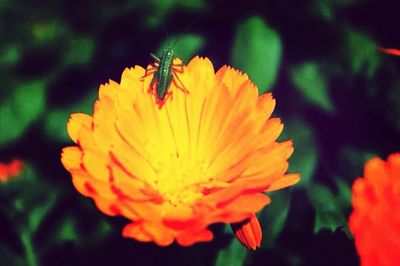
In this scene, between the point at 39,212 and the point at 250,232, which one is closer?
the point at 250,232

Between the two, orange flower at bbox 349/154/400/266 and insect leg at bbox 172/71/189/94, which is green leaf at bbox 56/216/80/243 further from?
orange flower at bbox 349/154/400/266

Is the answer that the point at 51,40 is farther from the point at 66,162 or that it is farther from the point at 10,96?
the point at 66,162

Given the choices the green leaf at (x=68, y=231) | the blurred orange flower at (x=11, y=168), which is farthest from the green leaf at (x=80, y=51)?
the green leaf at (x=68, y=231)

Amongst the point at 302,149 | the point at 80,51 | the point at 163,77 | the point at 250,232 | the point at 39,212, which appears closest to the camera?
the point at 250,232

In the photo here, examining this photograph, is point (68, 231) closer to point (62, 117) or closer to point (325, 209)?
point (62, 117)

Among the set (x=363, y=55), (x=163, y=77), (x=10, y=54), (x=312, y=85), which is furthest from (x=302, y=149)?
(x=10, y=54)

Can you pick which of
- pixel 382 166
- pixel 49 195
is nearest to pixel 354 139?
pixel 382 166

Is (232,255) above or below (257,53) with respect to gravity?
below
